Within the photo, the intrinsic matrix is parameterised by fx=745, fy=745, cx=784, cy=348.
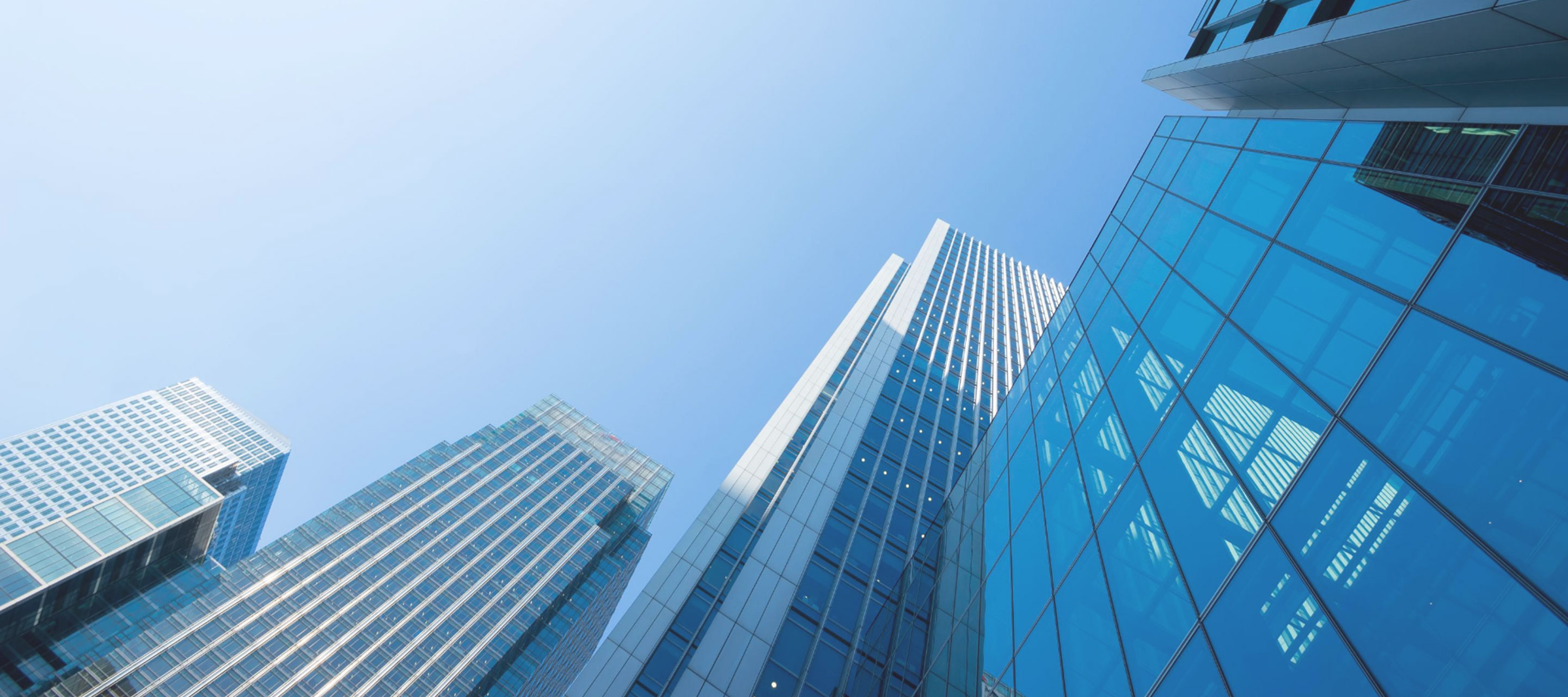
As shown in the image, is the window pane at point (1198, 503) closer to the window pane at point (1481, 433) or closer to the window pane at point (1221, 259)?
the window pane at point (1481, 433)

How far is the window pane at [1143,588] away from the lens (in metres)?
10.1

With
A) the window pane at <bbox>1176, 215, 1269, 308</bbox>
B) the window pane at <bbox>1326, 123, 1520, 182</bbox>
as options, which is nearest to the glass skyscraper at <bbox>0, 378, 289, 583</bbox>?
the window pane at <bbox>1176, 215, 1269, 308</bbox>

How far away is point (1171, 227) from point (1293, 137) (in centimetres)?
450

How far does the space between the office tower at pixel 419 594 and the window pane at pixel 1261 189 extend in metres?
109

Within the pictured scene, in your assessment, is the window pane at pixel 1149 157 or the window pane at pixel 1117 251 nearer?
the window pane at pixel 1117 251

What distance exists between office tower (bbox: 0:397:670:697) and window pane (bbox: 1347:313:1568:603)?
361 feet

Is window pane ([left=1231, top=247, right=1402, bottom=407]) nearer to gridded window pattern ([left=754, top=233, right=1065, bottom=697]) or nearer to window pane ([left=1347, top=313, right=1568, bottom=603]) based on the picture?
window pane ([left=1347, top=313, right=1568, bottom=603])

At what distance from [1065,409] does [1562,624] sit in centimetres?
1464

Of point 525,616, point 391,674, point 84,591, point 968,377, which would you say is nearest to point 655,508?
point 525,616

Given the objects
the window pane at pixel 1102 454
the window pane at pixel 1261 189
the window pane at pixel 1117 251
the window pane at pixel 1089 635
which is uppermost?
the window pane at pixel 1261 189

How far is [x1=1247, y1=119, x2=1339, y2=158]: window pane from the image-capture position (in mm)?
13109

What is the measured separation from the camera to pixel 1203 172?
18500 millimetres

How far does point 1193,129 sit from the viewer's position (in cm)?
2119

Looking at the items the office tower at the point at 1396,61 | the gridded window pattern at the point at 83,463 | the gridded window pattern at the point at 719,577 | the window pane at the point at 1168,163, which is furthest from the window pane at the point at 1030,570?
the gridded window pattern at the point at 83,463
